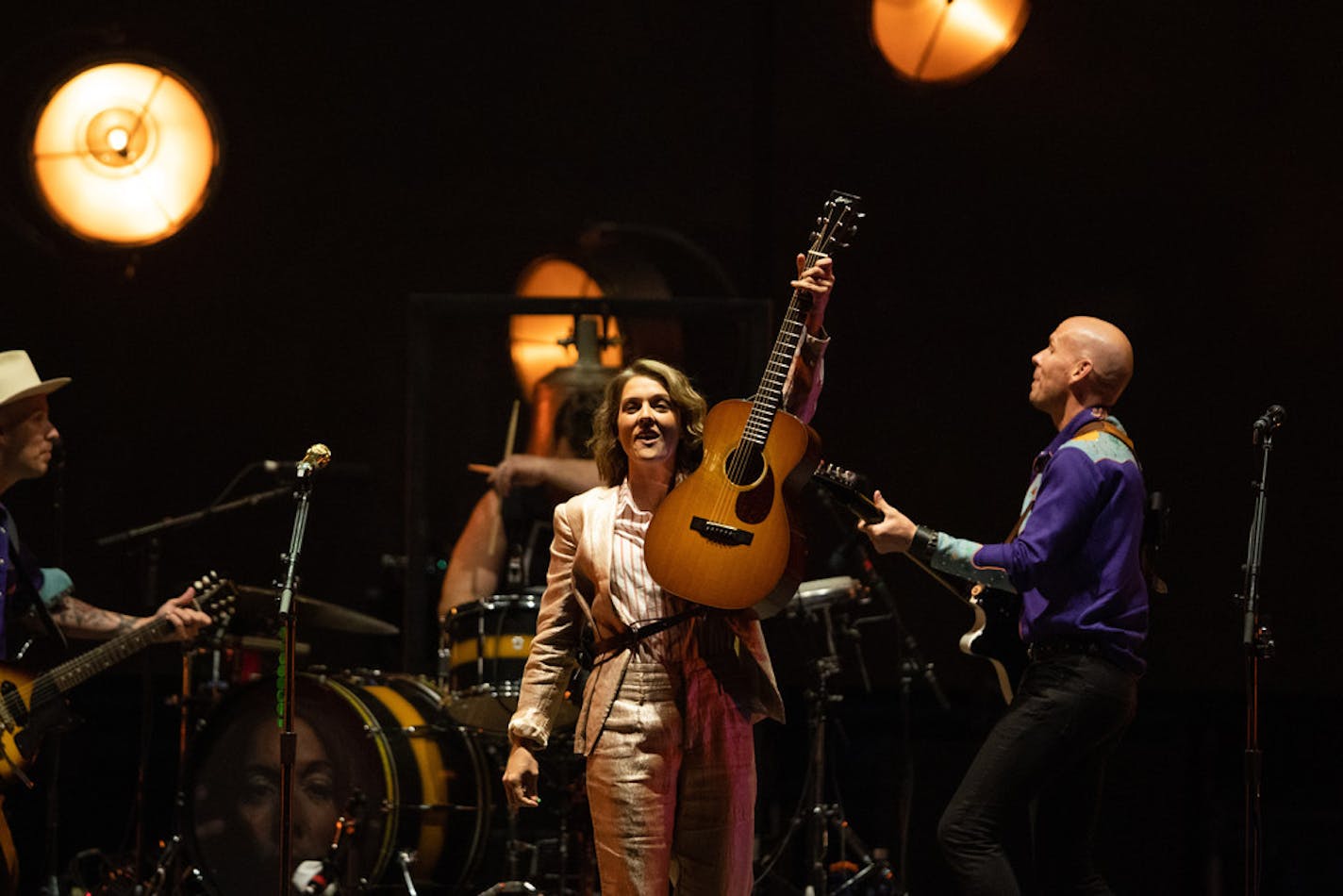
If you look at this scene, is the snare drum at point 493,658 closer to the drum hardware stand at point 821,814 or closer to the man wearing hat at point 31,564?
the man wearing hat at point 31,564

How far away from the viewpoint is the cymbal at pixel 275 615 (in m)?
5.91

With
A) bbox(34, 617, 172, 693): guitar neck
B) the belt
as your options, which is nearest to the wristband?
the belt

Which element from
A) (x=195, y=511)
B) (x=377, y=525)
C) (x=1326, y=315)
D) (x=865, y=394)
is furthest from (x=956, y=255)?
(x=195, y=511)

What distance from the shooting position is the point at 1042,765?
4.25 meters

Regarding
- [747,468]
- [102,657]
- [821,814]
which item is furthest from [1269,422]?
[102,657]

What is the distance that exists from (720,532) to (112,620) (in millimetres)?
3044

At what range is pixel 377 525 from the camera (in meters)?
7.31

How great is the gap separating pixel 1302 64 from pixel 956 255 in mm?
1720

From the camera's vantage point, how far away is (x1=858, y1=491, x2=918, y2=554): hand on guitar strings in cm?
437

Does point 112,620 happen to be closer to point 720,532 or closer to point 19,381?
point 19,381

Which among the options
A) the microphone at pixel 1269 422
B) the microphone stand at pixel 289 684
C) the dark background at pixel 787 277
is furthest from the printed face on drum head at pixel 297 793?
the microphone at pixel 1269 422

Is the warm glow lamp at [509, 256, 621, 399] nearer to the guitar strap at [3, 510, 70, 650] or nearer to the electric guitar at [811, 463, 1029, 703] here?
the guitar strap at [3, 510, 70, 650]

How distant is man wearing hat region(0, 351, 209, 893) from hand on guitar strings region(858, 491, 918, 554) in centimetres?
272

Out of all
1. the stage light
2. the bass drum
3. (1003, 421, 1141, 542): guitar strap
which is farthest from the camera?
the stage light
